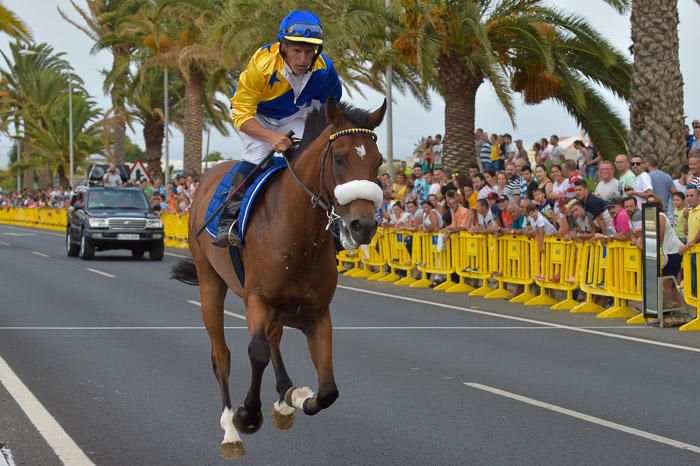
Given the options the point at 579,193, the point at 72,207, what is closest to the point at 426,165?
the point at 72,207

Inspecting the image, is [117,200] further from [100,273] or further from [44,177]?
[44,177]

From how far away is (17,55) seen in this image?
7112 centimetres

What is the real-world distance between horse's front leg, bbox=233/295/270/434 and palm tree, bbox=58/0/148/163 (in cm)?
4096

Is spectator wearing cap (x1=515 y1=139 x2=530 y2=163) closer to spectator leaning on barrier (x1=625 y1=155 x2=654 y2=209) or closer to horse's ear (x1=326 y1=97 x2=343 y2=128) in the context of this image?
spectator leaning on barrier (x1=625 y1=155 x2=654 y2=209)

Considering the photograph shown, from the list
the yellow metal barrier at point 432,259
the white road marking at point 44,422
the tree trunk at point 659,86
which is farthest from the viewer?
the yellow metal barrier at point 432,259

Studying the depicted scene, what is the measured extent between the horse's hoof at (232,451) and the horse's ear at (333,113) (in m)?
2.03

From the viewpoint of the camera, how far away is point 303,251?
651cm

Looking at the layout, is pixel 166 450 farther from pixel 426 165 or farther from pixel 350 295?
pixel 426 165

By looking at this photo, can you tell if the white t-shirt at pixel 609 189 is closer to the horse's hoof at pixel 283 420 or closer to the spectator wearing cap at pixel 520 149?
the spectator wearing cap at pixel 520 149

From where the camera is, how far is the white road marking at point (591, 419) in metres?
7.42

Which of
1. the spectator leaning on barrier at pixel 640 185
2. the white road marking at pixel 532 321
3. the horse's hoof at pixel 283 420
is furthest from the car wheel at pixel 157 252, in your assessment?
the horse's hoof at pixel 283 420

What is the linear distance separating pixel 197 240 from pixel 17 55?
66750 mm

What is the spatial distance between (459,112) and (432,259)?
6.49 metres

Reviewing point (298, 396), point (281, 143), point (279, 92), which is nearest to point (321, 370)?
point (298, 396)
